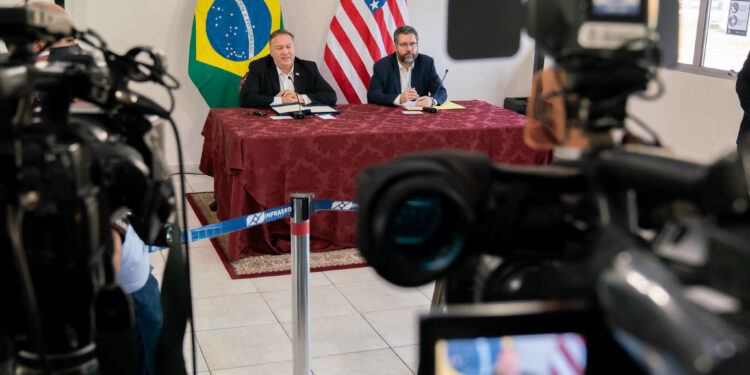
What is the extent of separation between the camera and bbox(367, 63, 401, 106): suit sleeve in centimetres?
507

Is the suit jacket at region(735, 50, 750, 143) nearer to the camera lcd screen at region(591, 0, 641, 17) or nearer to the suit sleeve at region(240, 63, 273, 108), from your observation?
the suit sleeve at region(240, 63, 273, 108)

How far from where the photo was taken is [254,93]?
4887 mm

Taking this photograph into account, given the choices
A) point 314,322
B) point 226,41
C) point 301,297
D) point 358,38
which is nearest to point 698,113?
point 358,38

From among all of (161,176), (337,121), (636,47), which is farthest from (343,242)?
(636,47)

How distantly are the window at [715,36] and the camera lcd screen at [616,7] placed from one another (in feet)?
15.5

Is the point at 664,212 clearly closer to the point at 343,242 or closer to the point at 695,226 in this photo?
the point at 695,226

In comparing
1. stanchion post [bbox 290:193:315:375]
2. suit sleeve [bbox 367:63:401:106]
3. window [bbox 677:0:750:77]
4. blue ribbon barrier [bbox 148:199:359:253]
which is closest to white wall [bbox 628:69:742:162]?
window [bbox 677:0:750:77]

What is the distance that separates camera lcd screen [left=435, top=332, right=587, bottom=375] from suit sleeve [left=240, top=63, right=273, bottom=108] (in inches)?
167

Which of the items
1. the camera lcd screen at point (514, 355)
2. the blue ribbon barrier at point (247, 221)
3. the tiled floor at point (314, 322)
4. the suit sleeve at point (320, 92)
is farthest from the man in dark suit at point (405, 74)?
the camera lcd screen at point (514, 355)

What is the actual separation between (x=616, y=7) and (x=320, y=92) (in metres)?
4.47

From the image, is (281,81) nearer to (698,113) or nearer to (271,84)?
(271,84)

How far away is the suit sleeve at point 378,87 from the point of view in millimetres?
5066

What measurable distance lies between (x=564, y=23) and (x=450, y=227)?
0.23 metres

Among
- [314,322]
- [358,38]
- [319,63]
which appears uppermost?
[358,38]
